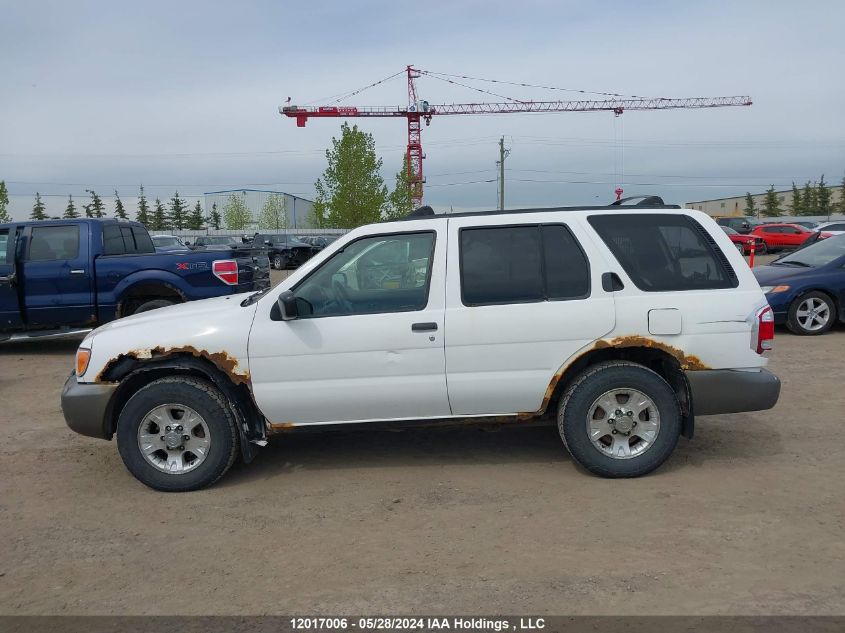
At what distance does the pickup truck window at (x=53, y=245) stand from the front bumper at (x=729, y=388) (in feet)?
27.6

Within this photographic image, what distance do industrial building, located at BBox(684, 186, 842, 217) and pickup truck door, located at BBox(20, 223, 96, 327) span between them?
6596 cm

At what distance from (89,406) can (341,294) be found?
186 centimetres

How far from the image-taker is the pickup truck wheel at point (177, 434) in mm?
4781

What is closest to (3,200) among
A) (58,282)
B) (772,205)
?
(58,282)

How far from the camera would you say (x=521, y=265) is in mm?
4867

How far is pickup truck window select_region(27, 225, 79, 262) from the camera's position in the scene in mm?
9945

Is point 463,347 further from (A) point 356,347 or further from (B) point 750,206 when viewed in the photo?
(B) point 750,206

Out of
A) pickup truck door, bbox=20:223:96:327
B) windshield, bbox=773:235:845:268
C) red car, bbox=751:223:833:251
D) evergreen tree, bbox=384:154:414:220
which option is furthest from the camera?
evergreen tree, bbox=384:154:414:220

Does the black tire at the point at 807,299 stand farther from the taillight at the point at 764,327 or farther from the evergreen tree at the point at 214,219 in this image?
the evergreen tree at the point at 214,219

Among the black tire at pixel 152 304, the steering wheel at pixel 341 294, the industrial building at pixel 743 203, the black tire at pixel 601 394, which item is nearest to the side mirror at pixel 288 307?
the steering wheel at pixel 341 294

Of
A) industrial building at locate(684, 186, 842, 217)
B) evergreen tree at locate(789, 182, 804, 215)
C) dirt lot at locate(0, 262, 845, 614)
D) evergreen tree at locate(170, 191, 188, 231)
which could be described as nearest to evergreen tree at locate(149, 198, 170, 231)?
evergreen tree at locate(170, 191, 188, 231)

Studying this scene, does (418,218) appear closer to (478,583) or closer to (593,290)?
(593,290)

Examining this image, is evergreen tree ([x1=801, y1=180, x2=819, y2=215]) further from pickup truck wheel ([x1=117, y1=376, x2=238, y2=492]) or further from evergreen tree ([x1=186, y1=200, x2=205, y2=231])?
pickup truck wheel ([x1=117, y1=376, x2=238, y2=492])

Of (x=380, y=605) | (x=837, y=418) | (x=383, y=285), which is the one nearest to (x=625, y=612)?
(x=380, y=605)
